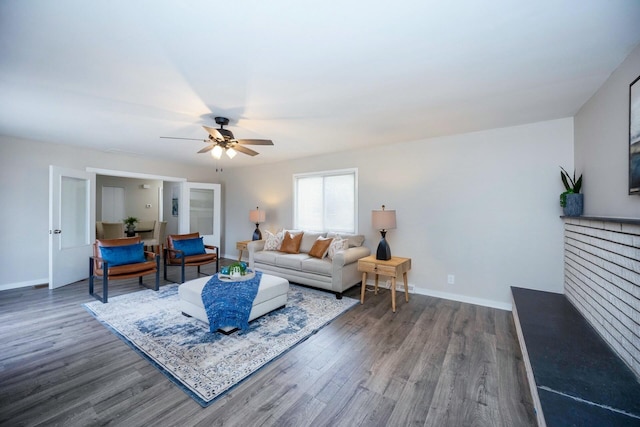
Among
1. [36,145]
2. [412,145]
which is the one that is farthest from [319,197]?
[36,145]

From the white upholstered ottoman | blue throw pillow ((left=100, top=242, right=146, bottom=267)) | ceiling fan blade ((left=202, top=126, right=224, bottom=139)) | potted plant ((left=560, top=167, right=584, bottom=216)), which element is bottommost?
the white upholstered ottoman

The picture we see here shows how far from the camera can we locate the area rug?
2033 mm

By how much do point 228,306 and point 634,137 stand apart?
142 inches

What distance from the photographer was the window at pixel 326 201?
190 inches

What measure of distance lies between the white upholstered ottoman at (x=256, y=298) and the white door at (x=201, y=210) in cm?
343

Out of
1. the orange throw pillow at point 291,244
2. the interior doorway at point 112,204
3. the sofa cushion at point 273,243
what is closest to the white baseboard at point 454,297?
the orange throw pillow at point 291,244

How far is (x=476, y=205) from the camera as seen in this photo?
362 centimetres

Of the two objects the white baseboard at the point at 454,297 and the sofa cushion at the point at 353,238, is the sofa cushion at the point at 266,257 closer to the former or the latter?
the sofa cushion at the point at 353,238

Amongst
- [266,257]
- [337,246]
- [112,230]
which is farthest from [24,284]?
[337,246]

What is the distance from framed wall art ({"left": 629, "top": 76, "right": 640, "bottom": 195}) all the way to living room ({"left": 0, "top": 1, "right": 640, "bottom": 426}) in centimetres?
14

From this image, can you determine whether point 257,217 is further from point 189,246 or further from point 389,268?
point 389,268

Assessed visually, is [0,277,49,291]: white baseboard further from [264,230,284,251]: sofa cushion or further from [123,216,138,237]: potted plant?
[264,230,284,251]: sofa cushion

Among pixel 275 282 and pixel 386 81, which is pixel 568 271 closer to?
pixel 386 81

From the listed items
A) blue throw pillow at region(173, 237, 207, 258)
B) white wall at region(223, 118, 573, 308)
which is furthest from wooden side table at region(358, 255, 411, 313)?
blue throw pillow at region(173, 237, 207, 258)
